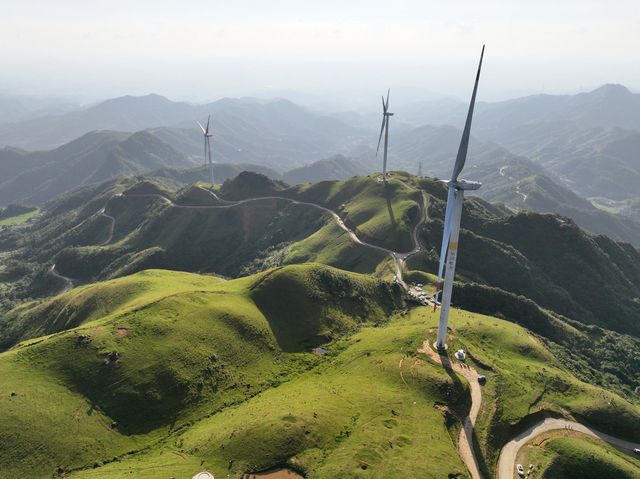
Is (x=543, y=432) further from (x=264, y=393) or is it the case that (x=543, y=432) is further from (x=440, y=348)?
(x=264, y=393)

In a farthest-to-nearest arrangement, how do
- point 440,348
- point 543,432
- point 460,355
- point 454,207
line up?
point 440,348 < point 460,355 < point 454,207 < point 543,432

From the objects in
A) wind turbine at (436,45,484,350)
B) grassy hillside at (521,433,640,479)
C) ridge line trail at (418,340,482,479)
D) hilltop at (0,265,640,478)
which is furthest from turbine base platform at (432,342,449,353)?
grassy hillside at (521,433,640,479)

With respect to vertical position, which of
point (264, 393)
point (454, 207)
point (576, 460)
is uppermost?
point (454, 207)

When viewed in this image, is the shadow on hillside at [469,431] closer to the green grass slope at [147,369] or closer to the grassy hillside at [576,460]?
the grassy hillside at [576,460]

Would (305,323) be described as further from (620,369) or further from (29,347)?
(620,369)

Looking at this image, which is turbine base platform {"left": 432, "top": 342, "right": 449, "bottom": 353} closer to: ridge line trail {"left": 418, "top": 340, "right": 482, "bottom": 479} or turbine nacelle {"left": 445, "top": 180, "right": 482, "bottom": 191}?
ridge line trail {"left": 418, "top": 340, "right": 482, "bottom": 479}

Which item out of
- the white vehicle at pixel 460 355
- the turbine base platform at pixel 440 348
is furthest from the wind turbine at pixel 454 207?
the white vehicle at pixel 460 355

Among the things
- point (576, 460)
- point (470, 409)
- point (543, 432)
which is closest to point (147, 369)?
point (470, 409)
